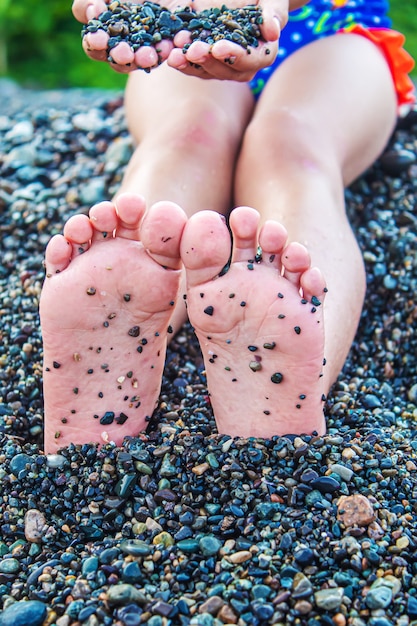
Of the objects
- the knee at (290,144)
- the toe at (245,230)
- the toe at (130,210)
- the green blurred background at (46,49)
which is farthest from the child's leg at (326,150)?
the green blurred background at (46,49)

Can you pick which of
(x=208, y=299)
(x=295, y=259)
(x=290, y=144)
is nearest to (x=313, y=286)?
(x=295, y=259)

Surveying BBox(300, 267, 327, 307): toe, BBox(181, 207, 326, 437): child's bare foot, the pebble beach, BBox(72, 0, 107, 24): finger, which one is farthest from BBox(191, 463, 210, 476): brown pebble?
BBox(72, 0, 107, 24): finger

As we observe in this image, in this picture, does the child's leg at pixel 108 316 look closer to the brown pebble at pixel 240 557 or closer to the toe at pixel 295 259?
the toe at pixel 295 259

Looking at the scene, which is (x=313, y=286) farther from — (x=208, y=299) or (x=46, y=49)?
(x=46, y=49)

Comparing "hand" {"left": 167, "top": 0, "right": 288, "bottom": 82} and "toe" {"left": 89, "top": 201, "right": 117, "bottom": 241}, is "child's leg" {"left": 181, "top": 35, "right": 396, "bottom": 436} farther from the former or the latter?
"hand" {"left": 167, "top": 0, "right": 288, "bottom": 82}

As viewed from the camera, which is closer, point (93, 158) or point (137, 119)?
point (137, 119)

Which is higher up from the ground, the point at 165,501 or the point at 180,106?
the point at 180,106

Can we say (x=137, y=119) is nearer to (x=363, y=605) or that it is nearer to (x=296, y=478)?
(x=296, y=478)

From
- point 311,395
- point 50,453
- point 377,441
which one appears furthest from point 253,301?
point 50,453
